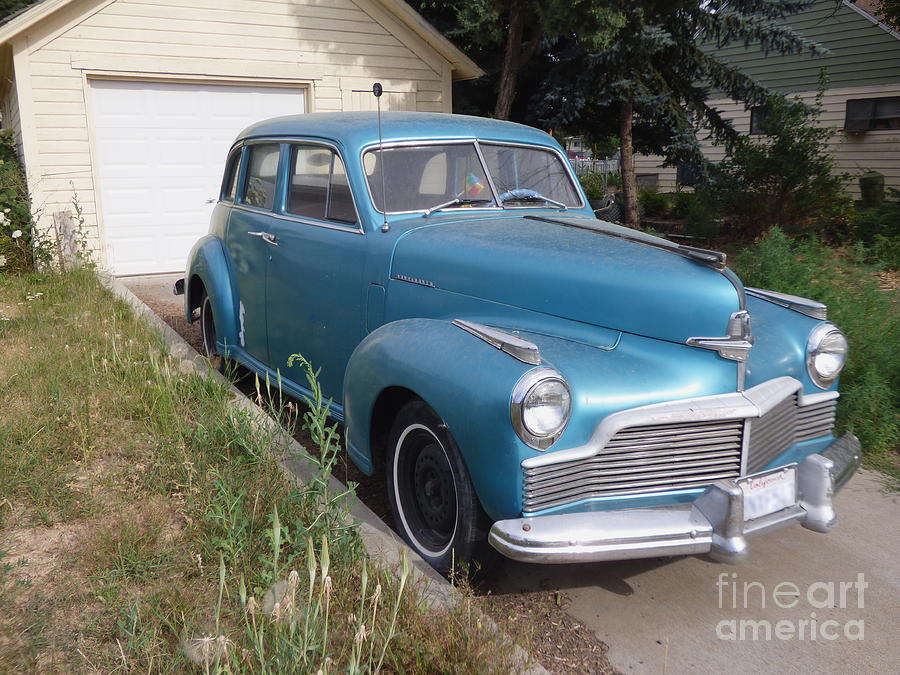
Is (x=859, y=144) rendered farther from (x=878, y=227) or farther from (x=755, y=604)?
(x=755, y=604)

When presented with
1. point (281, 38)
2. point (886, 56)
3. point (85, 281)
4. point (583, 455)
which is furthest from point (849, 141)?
point (583, 455)

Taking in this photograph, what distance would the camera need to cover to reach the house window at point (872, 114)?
1689 cm

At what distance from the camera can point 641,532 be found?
259 centimetres

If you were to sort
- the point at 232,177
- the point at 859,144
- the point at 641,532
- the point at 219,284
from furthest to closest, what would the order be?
the point at 859,144, the point at 232,177, the point at 219,284, the point at 641,532

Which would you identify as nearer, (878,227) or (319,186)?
(319,186)

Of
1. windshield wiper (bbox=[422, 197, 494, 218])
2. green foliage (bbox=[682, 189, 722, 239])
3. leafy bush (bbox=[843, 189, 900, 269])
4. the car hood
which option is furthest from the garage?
the car hood

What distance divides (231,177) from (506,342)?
11.7 feet

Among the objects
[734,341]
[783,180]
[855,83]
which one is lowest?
[734,341]

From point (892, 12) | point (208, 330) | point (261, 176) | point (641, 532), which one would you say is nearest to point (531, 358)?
point (641, 532)

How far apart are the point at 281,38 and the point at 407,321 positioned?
856 cm

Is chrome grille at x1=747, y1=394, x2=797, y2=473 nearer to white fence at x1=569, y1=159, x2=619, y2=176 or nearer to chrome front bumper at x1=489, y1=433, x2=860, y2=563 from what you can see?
chrome front bumper at x1=489, y1=433, x2=860, y2=563

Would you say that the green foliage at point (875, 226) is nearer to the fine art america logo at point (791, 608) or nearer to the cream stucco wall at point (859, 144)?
the cream stucco wall at point (859, 144)

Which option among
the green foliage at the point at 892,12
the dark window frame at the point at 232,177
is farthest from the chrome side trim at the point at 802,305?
the green foliage at the point at 892,12

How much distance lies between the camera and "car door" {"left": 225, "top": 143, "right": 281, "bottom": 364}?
192 inches
